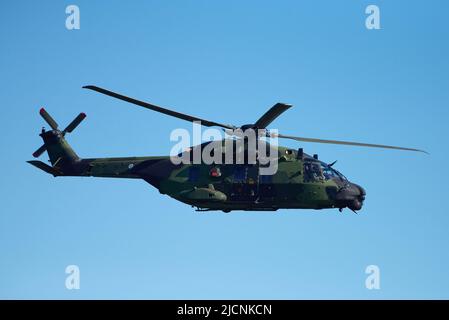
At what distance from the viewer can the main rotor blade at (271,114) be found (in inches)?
1449

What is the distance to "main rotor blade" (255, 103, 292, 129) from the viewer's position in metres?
36.8

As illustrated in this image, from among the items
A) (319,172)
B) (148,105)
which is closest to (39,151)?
(148,105)

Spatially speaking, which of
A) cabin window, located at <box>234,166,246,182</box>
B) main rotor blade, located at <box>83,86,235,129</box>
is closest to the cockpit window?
cabin window, located at <box>234,166,246,182</box>

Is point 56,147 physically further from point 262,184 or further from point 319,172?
point 319,172

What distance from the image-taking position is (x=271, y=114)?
1492 inches

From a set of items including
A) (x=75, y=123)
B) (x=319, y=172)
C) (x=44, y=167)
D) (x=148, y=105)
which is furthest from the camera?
(x=75, y=123)

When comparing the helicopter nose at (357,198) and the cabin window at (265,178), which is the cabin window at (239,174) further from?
the helicopter nose at (357,198)
